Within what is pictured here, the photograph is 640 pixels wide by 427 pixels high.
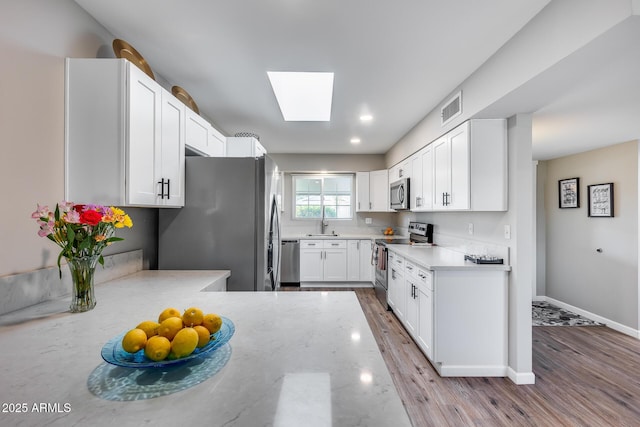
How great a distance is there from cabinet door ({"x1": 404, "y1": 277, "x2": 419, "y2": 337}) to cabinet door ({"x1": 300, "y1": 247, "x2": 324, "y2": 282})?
2.17 meters

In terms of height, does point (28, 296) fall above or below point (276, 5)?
below

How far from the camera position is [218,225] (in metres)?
2.18

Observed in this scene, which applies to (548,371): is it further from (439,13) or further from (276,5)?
(276,5)

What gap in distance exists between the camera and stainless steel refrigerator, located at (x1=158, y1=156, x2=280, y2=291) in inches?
85.9

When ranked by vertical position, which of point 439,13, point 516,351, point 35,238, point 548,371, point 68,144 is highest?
Answer: point 439,13

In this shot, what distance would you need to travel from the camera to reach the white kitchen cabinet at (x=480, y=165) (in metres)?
2.34

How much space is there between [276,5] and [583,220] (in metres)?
4.68

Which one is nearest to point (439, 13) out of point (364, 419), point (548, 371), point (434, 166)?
point (434, 166)

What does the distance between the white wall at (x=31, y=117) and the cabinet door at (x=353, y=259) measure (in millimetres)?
4078

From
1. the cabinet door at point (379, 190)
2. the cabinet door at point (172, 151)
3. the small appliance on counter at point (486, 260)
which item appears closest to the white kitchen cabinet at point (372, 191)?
the cabinet door at point (379, 190)

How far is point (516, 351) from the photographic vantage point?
2.24 metres

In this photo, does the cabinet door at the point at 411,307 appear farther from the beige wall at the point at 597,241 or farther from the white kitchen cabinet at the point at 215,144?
the beige wall at the point at 597,241

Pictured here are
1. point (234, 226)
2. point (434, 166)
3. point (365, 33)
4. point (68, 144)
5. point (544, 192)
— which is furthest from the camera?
point (544, 192)

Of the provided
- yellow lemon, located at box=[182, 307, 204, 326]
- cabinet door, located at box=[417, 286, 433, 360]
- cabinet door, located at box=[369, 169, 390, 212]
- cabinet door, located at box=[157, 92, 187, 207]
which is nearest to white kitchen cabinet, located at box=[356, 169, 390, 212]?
cabinet door, located at box=[369, 169, 390, 212]
